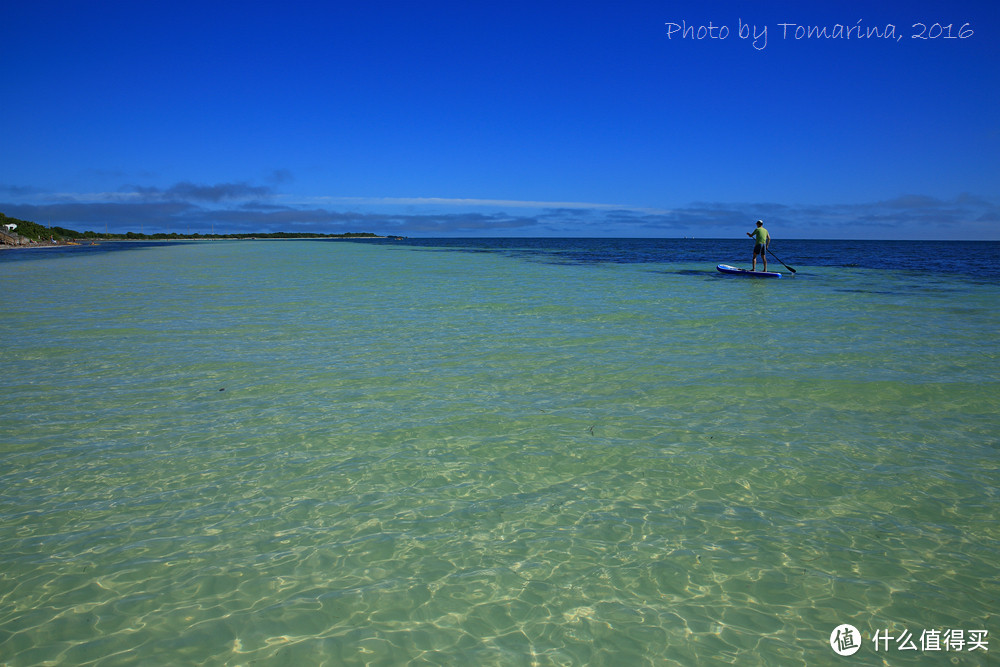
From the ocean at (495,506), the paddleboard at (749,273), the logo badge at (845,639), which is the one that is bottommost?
the logo badge at (845,639)

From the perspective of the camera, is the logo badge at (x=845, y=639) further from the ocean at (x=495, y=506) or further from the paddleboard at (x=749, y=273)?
the paddleboard at (x=749, y=273)

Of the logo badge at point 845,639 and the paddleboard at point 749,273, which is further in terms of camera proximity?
the paddleboard at point 749,273

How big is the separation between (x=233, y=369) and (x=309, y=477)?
4443 millimetres

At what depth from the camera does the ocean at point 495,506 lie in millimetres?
3193

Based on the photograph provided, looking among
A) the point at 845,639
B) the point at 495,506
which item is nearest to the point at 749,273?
the point at 495,506

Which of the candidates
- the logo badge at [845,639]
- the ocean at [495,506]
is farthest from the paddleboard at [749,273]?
Answer: the logo badge at [845,639]

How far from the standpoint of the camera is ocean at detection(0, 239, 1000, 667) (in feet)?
10.5

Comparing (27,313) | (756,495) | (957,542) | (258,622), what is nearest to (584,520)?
(756,495)

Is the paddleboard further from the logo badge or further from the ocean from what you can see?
the logo badge

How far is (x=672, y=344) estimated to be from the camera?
35.3ft

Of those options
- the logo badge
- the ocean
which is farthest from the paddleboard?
the logo badge

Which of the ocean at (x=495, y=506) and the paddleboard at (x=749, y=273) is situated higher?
the paddleboard at (x=749, y=273)

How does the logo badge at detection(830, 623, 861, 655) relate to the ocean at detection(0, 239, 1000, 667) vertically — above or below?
below

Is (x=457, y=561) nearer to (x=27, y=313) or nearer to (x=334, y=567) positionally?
(x=334, y=567)
